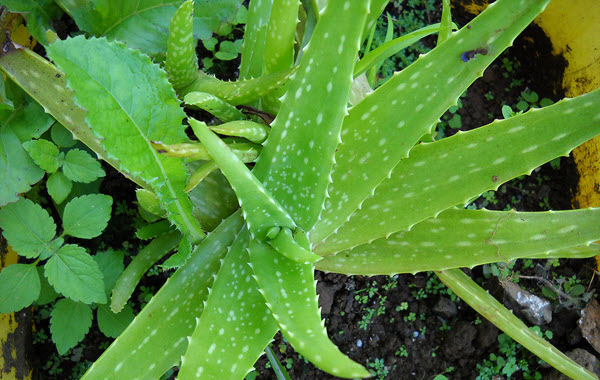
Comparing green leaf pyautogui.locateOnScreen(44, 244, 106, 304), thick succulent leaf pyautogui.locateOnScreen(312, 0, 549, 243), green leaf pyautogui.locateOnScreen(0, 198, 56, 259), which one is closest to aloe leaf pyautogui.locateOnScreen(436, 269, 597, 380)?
thick succulent leaf pyautogui.locateOnScreen(312, 0, 549, 243)

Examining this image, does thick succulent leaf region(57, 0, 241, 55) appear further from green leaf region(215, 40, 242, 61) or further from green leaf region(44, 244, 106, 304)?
green leaf region(44, 244, 106, 304)

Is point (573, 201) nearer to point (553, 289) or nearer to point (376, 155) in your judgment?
point (553, 289)

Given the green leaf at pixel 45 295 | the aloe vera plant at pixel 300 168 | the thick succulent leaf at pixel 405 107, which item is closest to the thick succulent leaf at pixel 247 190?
the aloe vera plant at pixel 300 168

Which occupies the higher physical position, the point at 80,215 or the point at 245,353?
the point at 80,215

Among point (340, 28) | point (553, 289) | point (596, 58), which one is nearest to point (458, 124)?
point (596, 58)

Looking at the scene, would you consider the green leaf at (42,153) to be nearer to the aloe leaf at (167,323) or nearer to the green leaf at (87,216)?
the green leaf at (87,216)
